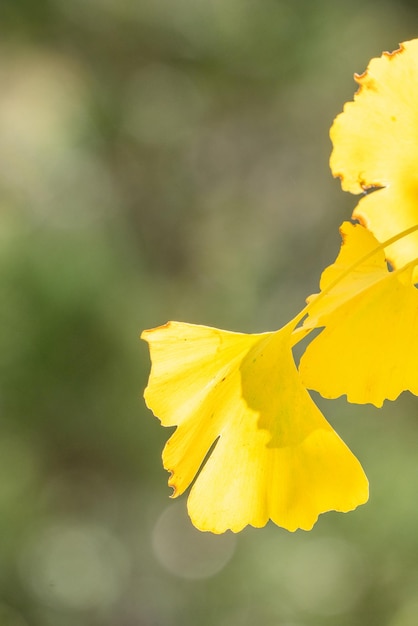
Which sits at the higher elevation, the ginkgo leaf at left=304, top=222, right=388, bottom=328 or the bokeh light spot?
the ginkgo leaf at left=304, top=222, right=388, bottom=328

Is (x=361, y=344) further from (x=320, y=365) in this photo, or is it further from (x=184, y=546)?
(x=184, y=546)

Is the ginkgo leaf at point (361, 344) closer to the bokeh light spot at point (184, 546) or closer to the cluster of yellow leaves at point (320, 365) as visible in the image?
the cluster of yellow leaves at point (320, 365)

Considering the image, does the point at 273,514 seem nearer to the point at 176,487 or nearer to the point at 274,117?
the point at 176,487

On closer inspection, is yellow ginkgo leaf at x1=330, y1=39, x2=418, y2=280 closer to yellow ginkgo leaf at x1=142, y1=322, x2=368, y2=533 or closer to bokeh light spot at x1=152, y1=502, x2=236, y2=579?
yellow ginkgo leaf at x1=142, y1=322, x2=368, y2=533

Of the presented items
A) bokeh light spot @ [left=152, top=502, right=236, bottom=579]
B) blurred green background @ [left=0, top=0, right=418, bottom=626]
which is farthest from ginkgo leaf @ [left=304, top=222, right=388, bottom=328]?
bokeh light spot @ [left=152, top=502, right=236, bottom=579]

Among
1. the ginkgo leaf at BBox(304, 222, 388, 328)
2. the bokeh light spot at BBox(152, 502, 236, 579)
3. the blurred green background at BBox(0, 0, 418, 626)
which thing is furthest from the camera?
the bokeh light spot at BBox(152, 502, 236, 579)

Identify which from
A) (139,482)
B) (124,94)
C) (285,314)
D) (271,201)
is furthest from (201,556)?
(124,94)

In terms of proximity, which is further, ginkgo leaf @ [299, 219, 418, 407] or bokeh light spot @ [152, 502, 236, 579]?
bokeh light spot @ [152, 502, 236, 579]
